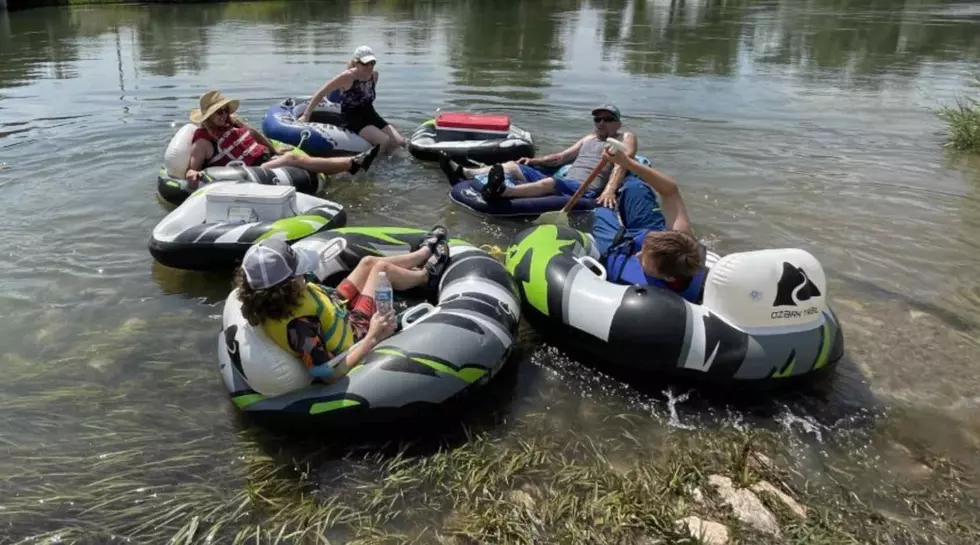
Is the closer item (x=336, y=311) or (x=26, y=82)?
(x=336, y=311)

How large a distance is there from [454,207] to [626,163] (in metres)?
2.56

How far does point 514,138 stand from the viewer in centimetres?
855

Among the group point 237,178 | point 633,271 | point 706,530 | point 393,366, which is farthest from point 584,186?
point 706,530

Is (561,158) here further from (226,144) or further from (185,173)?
(185,173)

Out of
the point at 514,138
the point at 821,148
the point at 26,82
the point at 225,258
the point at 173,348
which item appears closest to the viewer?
the point at 173,348

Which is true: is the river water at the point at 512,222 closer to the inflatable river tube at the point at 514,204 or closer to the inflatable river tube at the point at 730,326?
the inflatable river tube at the point at 514,204

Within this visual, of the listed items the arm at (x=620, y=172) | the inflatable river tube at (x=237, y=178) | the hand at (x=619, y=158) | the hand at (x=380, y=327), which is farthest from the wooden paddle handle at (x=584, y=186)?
the inflatable river tube at (x=237, y=178)

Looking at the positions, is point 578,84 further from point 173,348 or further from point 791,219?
point 173,348

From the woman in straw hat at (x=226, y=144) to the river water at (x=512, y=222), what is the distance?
1.96ft

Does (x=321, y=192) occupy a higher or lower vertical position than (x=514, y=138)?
lower

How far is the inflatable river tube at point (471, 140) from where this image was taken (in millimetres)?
8344

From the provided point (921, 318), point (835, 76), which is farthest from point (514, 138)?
point (835, 76)

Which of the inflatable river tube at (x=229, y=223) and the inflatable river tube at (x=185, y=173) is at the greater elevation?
the inflatable river tube at (x=185, y=173)

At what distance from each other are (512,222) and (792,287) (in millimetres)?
3373
